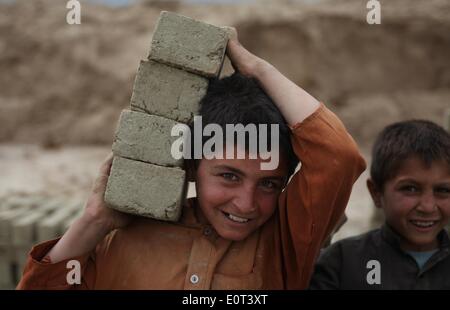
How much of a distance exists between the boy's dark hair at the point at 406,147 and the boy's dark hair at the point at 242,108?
66cm

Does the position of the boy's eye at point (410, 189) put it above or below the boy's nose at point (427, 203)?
above

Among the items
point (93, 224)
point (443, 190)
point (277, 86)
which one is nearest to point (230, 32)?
point (277, 86)

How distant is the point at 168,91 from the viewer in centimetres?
237

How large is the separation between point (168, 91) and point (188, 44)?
21 centimetres

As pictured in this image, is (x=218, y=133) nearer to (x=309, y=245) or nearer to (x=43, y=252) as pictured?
(x=309, y=245)

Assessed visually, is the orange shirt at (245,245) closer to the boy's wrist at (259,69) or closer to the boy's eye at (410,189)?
the boy's wrist at (259,69)

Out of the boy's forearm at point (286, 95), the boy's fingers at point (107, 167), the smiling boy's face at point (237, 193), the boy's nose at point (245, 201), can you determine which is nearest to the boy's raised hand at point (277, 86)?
the boy's forearm at point (286, 95)

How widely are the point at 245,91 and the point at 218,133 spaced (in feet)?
0.70

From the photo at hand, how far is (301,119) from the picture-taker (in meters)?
2.24

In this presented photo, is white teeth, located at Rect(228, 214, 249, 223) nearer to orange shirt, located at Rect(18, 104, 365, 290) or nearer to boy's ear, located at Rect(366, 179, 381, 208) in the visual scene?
orange shirt, located at Rect(18, 104, 365, 290)

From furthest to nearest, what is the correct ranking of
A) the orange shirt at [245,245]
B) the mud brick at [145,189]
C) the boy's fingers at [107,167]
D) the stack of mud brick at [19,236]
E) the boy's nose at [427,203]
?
the stack of mud brick at [19,236]
the boy's nose at [427,203]
the boy's fingers at [107,167]
the mud brick at [145,189]
the orange shirt at [245,245]

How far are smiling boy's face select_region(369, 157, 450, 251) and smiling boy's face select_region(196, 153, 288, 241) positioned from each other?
28.4 inches

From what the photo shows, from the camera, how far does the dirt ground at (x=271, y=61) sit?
1472 centimetres

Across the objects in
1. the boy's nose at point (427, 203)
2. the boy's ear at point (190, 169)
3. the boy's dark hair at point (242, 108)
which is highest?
the boy's dark hair at point (242, 108)
